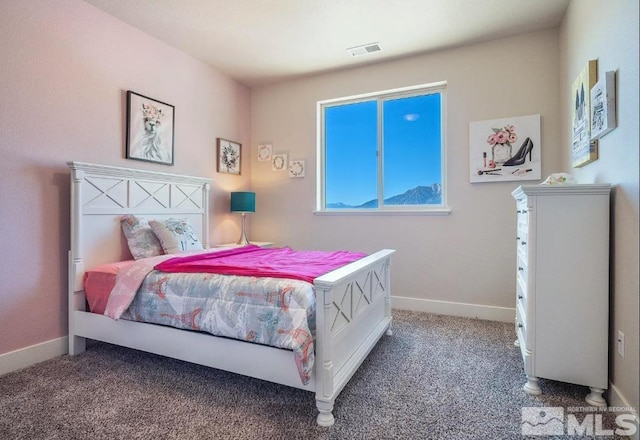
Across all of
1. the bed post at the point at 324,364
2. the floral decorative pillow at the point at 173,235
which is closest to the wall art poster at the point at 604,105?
the bed post at the point at 324,364

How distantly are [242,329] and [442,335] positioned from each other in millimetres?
1819

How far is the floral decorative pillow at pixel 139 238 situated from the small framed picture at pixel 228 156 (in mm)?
1359

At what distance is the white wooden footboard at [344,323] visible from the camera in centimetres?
161

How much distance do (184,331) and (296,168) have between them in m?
2.54

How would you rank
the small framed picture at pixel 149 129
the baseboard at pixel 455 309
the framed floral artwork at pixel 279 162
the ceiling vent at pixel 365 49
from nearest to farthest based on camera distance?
1. the small framed picture at pixel 149 129
2. the baseboard at pixel 455 309
3. the ceiling vent at pixel 365 49
4. the framed floral artwork at pixel 279 162

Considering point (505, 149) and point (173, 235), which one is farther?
Result: point (505, 149)

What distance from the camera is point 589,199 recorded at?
1768mm

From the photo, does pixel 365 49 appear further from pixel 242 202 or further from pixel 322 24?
pixel 242 202

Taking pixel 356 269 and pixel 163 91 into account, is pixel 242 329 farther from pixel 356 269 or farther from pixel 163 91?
pixel 163 91

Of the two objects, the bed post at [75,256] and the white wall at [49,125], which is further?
the bed post at [75,256]

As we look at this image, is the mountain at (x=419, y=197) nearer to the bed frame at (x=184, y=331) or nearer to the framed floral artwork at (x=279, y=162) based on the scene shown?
the bed frame at (x=184, y=331)

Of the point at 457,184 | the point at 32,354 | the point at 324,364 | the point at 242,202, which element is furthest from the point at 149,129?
the point at 457,184

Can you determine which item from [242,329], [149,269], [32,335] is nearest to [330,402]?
[242,329]

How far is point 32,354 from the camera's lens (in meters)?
2.28
